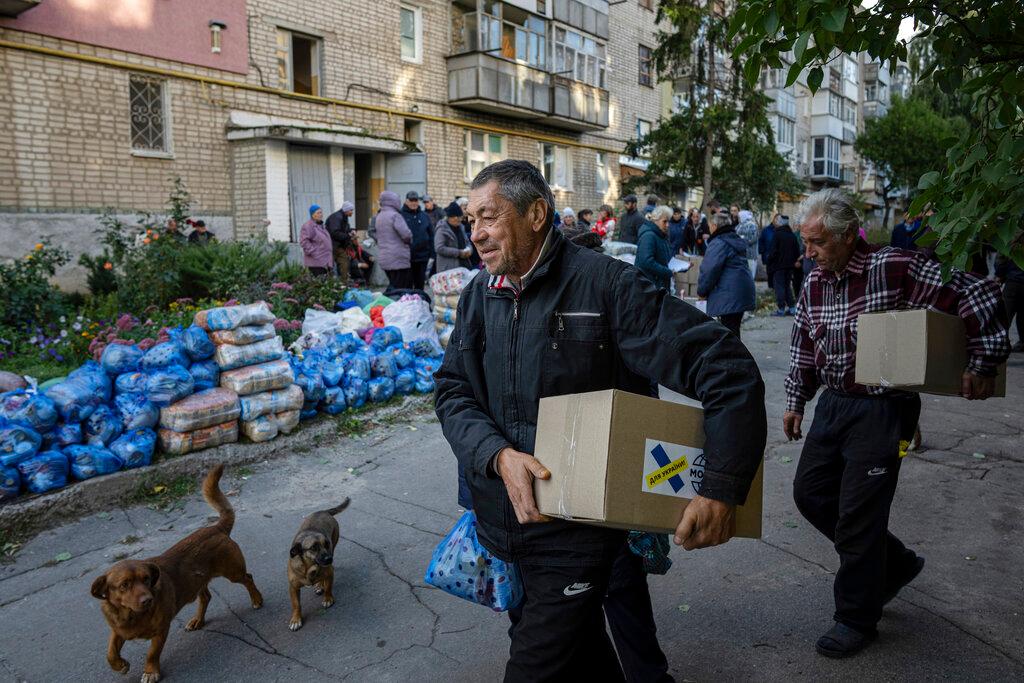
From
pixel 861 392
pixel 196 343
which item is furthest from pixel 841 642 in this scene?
pixel 196 343

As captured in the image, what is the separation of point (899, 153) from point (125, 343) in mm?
44668

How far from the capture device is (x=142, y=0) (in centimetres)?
1493

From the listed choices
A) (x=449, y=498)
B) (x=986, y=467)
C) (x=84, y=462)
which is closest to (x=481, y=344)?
(x=449, y=498)

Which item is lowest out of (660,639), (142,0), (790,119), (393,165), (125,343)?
(660,639)

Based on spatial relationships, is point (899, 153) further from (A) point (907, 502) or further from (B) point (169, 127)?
(A) point (907, 502)

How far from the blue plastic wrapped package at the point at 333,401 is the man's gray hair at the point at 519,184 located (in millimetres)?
5083

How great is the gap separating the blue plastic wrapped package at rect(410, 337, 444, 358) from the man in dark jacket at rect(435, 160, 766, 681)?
605 cm

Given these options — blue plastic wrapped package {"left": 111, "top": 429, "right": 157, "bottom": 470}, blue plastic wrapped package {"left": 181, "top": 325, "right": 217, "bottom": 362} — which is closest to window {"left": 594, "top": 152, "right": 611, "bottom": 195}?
blue plastic wrapped package {"left": 181, "top": 325, "right": 217, "bottom": 362}

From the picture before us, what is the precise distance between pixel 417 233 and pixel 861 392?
31.2 ft

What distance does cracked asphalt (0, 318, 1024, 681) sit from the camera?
10.9 ft

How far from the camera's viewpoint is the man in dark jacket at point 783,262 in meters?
14.1

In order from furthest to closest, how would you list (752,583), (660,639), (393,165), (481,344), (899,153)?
(899,153), (393,165), (752,583), (660,639), (481,344)

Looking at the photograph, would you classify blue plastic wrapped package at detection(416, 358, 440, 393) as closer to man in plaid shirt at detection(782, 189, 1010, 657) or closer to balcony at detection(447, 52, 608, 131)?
man in plaid shirt at detection(782, 189, 1010, 657)

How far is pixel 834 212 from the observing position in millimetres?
3307
